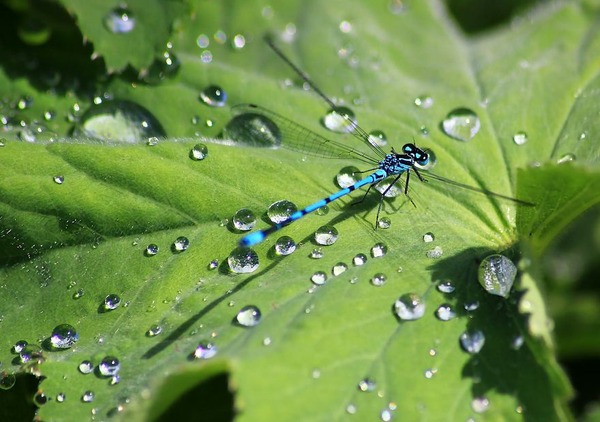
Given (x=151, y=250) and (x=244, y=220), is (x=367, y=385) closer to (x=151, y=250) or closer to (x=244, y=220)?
(x=244, y=220)

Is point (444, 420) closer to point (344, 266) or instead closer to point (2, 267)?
point (344, 266)

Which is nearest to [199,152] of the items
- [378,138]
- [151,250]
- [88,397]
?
[151,250]

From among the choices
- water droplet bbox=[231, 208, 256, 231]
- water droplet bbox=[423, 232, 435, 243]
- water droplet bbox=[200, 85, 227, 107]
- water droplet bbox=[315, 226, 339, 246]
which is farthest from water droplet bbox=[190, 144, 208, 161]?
water droplet bbox=[423, 232, 435, 243]

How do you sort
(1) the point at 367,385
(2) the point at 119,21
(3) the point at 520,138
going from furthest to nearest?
1. (2) the point at 119,21
2. (3) the point at 520,138
3. (1) the point at 367,385

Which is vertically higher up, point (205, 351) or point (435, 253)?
point (435, 253)

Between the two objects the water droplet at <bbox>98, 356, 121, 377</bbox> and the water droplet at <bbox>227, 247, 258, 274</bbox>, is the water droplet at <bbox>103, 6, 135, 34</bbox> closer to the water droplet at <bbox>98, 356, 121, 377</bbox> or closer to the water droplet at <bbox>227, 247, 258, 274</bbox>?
the water droplet at <bbox>227, 247, 258, 274</bbox>

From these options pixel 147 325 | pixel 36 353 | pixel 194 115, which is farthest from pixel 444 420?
pixel 194 115

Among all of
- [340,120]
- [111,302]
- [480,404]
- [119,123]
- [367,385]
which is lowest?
[480,404]
